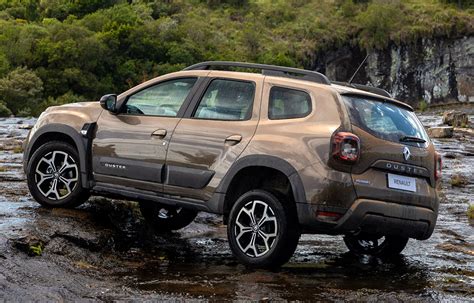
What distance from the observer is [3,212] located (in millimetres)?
7590

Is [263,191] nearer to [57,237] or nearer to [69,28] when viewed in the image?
[57,237]

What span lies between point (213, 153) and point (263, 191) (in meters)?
0.64

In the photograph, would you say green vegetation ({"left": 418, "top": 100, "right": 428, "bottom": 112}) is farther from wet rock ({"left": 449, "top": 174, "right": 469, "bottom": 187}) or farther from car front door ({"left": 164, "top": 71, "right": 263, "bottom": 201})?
car front door ({"left": 164, "top": 71, "right": 263, "bottom": 201})

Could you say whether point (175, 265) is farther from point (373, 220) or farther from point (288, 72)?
point (288, 72)

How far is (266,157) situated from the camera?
243 inches

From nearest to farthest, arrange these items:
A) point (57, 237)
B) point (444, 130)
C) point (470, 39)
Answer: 1. point (57, 237)
2. point (444, 130)
3. point (470, 39)

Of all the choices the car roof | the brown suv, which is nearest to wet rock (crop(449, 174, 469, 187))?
the brown suv

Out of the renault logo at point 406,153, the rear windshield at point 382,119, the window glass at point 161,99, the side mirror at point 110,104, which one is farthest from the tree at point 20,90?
the renault logo at point 406,153

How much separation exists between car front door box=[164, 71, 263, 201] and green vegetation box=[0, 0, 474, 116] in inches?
1531

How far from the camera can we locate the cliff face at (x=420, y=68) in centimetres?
8044

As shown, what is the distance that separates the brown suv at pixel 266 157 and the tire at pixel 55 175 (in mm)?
29

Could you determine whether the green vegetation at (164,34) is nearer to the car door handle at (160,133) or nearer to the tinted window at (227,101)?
the car door handle at (160,133)

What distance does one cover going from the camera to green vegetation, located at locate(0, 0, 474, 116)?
52.7 m

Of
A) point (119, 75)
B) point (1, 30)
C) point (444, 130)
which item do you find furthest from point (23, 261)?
point (1, 30)
